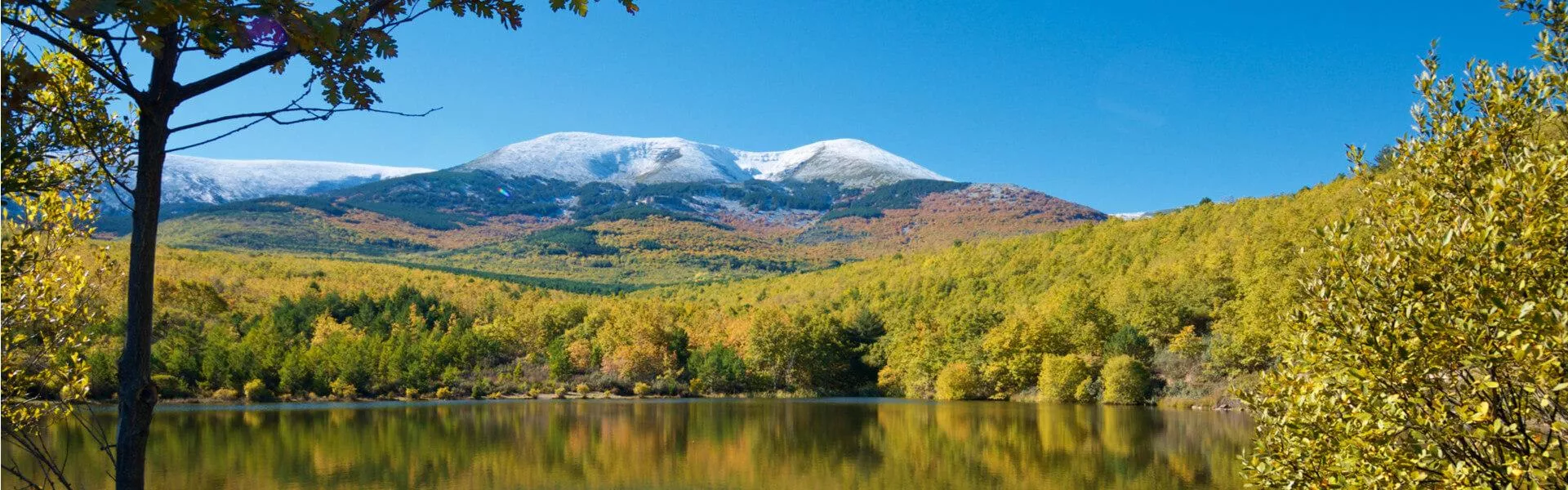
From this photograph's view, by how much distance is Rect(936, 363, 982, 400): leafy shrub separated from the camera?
66438mm

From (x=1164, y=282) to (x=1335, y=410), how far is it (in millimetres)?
65258

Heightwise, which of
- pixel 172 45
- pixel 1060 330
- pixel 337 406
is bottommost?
pixel 337 406

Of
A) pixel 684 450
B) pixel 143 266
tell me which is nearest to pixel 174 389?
pixel 684 450

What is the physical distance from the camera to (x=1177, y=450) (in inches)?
1193

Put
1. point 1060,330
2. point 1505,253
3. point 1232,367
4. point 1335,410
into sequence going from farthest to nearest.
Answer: point 1060,330
point 1232,367
point 1335,410
point 1505,253

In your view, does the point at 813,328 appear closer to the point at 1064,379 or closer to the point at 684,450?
the point at 1064,379

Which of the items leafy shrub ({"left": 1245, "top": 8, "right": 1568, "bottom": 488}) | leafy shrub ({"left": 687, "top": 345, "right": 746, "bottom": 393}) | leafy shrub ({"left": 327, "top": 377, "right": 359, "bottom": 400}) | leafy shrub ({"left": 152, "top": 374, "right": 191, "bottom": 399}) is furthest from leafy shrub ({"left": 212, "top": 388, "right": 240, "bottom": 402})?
leafy shrub ({"left": 1245, "top": 8, "right": 1568, "bottom": 488})

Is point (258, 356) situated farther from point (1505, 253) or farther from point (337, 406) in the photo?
point (1505, 253)

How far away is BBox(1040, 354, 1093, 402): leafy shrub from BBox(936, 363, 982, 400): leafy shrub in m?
6.03

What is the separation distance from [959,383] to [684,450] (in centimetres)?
3706

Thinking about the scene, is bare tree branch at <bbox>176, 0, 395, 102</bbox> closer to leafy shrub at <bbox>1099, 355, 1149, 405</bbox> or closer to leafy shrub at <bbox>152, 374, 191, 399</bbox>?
leafy shrub at <bbox>1099, 355, 1149, 405</bbox>

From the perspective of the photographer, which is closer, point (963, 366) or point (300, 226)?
point (963, 366)

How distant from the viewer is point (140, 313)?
13.1 ft

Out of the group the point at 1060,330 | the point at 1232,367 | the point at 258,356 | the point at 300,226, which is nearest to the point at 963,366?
the point at 1060,330
